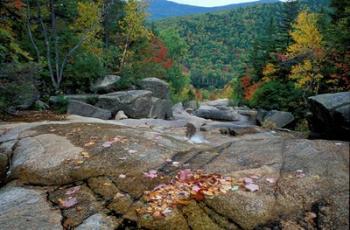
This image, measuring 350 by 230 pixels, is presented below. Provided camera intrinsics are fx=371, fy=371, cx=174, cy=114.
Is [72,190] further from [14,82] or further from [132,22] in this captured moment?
[132,22]

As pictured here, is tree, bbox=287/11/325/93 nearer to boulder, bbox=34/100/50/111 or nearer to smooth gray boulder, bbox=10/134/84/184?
boulder, bbox=34/100/50/111

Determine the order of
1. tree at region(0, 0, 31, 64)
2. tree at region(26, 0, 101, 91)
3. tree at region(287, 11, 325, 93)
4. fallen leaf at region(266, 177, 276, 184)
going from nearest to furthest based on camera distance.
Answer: fallen leaf at region(266, 177, 276, 184) → tree at region(0, 0, 31, 64) → tree at region(26, 0, 101, 91) → tree at region(287, 11, 325, 93)

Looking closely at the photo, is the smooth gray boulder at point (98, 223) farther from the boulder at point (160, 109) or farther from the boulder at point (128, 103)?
the boulder at point (160, 109)

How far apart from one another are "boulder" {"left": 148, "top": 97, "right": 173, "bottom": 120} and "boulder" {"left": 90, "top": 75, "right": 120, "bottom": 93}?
9.78ft

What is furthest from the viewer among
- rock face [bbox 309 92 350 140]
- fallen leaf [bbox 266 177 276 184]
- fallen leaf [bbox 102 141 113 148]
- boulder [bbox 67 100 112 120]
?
boulder [bbox 67 100 112 120]

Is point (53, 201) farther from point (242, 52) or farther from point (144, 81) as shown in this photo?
point (242, 52)

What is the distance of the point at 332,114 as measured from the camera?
7691 mm

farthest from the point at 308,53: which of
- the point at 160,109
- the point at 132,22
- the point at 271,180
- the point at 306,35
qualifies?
the point at 271,180

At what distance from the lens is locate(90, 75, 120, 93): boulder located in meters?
25.3

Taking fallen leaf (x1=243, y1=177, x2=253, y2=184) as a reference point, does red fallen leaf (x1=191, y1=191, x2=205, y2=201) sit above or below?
below

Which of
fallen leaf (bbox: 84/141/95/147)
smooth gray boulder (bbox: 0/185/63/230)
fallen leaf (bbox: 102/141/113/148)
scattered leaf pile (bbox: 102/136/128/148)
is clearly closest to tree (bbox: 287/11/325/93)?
scattered leaf pile (bbox: 102/136/128/148)

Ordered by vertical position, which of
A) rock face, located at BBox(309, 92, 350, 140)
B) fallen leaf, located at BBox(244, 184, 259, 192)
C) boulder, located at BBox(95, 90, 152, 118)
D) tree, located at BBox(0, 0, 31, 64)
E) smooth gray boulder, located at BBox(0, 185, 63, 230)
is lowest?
boulder, located at BBox(95, 90, 152, 118)

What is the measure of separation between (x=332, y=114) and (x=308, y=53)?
78.1 ft

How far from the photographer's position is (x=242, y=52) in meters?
195
